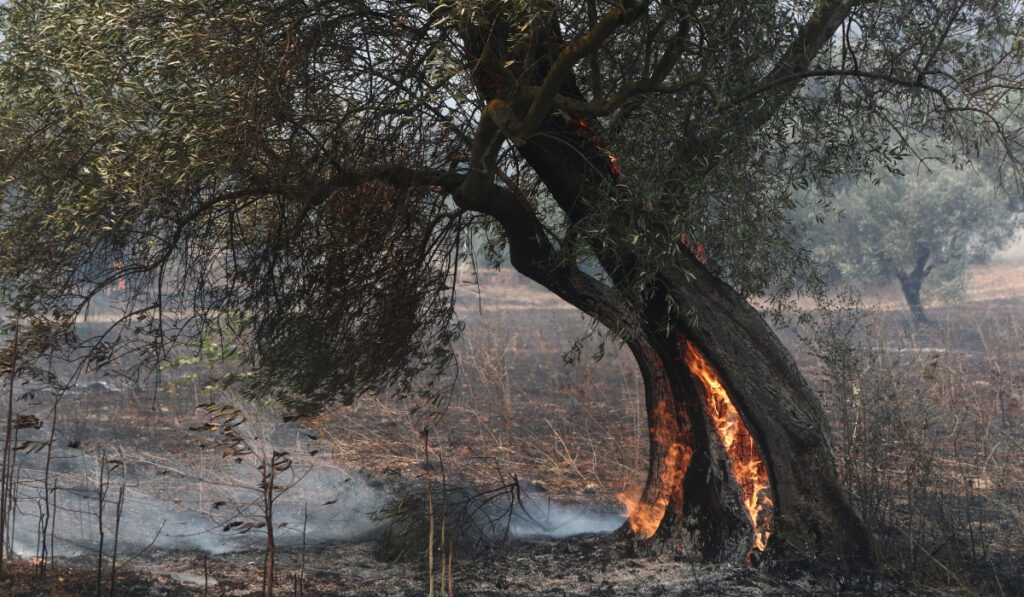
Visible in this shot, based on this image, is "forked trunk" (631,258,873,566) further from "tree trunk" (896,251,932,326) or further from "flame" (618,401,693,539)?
"tree trunk" (896,251,932,326)

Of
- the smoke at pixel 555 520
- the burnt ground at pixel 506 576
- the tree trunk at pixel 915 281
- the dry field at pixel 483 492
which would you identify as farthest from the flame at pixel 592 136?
the tree trunk at pixel 915 281

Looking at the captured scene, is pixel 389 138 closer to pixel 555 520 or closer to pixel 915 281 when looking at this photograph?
pixel 555 520

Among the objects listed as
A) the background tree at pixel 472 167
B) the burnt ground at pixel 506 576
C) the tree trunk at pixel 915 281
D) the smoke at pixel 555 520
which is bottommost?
the burnt ground at pixel 506 576

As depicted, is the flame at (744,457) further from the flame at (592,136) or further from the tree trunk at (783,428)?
the flame at (592,136)

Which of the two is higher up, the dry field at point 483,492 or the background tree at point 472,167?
the background tree at point 472,167

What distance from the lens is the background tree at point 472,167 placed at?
20.4 feet

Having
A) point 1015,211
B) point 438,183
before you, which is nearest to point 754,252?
point 438,183

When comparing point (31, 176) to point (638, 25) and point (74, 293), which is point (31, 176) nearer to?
point (74, 293)

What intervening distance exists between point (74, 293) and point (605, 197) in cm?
452

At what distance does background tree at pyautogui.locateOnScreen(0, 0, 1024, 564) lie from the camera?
245 inches

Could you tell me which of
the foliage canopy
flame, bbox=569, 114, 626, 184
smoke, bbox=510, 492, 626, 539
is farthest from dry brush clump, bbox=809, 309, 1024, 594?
smoke, bbox=510, 492, 626, 539

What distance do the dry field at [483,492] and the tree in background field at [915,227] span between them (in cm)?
1721

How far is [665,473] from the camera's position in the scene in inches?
356

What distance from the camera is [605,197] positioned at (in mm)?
6680
